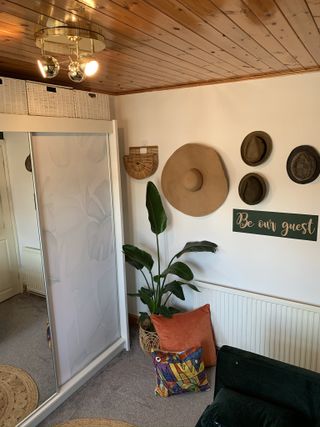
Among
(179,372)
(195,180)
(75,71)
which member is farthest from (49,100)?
(179,372)

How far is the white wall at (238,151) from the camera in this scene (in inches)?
91.0

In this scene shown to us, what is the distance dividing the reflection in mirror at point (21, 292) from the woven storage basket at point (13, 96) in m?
0.14

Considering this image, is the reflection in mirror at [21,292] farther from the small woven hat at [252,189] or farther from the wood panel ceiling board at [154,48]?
the small woven hat at [252,189]

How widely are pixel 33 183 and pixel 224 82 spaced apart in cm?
155

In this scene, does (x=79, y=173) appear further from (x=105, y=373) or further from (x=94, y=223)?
(x=105, y=373)

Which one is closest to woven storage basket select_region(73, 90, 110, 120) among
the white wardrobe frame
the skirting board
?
the white wardrobe frame

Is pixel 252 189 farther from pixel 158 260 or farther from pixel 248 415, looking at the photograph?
pixel 248 415

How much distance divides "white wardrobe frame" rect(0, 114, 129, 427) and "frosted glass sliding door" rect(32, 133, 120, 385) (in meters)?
0.05

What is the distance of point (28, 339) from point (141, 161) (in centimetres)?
165

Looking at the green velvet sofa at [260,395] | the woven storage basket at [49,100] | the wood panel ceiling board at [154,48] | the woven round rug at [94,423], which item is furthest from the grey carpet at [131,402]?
the wood panel ceiling board at [154,48]

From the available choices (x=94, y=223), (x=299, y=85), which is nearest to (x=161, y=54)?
(x=299, y=85)

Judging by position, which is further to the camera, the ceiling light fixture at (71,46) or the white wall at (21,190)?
the white wall at (21,190)

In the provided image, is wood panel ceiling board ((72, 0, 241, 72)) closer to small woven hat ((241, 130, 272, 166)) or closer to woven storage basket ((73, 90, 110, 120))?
small woven hat ((241, 130, 272, 166))

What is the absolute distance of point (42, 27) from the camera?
131 centimetres
